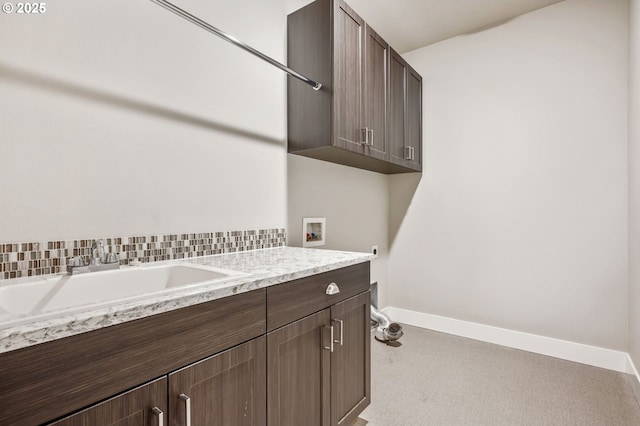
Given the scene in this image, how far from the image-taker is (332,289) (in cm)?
135

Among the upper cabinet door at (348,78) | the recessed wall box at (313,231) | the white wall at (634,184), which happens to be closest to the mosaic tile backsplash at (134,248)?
the recessed wall box at (313,231)

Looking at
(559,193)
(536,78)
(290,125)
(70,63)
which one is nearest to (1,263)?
(70,63)

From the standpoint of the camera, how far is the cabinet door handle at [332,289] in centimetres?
133

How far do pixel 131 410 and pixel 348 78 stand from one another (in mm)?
1824

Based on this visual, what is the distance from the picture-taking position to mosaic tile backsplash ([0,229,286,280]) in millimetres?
970

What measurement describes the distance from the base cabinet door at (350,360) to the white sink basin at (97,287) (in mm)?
606

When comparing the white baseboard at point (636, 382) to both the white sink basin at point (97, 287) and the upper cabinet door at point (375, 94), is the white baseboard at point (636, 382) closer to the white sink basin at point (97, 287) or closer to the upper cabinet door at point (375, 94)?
the upper cabinet door at point (375, 94)

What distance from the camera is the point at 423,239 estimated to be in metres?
3.07

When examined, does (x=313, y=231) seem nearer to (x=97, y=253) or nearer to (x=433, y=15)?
(x=97, y=253)

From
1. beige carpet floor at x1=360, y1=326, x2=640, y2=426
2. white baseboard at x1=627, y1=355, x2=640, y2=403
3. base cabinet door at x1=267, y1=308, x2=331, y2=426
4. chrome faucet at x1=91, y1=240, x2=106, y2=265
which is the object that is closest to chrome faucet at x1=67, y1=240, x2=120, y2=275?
chrome faucet at x1=91, y1=240, x2=106, y2=265

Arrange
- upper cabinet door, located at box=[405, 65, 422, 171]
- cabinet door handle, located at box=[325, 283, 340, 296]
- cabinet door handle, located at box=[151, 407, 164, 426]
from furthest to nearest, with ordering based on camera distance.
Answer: upper cabinet door, located at box=[405, 65, 422, 171]
cabinet door handle, located at box=[325, 283, 340, 296]
cabinet door handle, located at box=[151, 407, 164, 426]

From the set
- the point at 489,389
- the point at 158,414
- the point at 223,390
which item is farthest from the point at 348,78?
the point at 489,389

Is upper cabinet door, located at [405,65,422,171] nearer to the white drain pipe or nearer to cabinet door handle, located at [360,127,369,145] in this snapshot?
cabinet door handle, located at [360,127,369,145]

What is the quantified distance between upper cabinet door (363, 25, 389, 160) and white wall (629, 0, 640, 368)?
1484 mm
